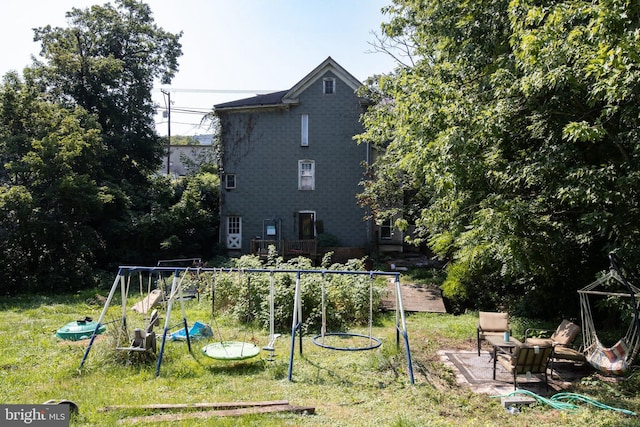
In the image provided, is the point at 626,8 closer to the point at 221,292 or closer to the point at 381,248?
the point at 221,292

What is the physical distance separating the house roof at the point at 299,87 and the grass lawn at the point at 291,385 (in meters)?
15.8

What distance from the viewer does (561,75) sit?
635cm

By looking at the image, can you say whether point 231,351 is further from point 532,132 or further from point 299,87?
point 299,87

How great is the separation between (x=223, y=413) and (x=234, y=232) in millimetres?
18442

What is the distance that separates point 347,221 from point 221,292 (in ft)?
36.9

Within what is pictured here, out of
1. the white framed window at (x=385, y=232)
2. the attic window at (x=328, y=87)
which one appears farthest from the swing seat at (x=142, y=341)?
the attic window at (x=328, y=87)

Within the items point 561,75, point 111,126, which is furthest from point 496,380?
point 111,126

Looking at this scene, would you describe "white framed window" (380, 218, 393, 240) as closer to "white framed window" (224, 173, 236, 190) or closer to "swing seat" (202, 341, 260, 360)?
"white framed window" (224, 173, 236, 190)

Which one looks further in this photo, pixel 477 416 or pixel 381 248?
pixel 381 248

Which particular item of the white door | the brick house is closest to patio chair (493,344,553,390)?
the brick house

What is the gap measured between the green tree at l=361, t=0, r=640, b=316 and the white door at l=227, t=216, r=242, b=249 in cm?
1402

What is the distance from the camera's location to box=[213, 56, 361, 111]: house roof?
2269 centimetres

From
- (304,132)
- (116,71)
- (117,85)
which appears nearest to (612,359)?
(304,132)

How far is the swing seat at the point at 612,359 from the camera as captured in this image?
6566 millimetres
